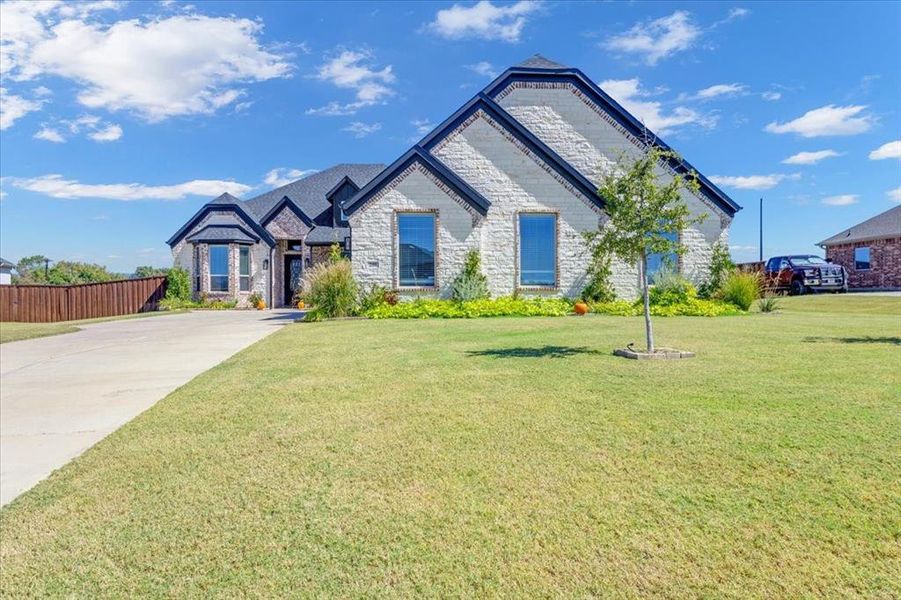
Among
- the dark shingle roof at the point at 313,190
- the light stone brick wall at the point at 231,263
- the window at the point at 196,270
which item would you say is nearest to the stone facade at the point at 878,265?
the dark shingle roof at the point at 313,190

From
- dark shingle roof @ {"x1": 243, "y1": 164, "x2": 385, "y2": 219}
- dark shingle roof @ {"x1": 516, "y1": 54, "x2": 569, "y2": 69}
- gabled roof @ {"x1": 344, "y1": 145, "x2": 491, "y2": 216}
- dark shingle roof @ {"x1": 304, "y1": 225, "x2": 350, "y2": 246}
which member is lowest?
dark shingle roof @ {"x1": 304, "y1": 225, "x2": 350, "y2": 246}

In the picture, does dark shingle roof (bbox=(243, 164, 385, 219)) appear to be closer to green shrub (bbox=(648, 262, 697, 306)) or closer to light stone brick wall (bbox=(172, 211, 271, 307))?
light stone brick wall (bbox=(172, 211, 271, 307))

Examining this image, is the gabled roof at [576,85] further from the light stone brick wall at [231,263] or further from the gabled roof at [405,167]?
the light stone brick wall at [231,263]

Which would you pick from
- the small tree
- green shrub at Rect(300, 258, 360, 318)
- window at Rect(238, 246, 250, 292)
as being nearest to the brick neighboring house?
the small tree

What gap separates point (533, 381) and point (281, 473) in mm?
3408

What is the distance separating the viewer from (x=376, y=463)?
3.84 metres

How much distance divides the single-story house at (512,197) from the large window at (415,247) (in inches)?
1.4

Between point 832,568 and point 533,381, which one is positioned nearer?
point 832,568

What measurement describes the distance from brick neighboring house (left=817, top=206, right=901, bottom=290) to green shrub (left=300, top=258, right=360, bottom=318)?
33.1m

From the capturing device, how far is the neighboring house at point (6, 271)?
37.8 meters

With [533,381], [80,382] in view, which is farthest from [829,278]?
[80,382]

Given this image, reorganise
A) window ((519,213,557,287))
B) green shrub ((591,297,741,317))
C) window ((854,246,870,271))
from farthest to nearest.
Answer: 1. window ((854,246,870,271))
2. window ((519,213,557,287))
3. green shrub ((591,297,741,317))

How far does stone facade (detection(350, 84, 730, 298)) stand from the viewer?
1780 cm

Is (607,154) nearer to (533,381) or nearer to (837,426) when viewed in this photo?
(533,381)
